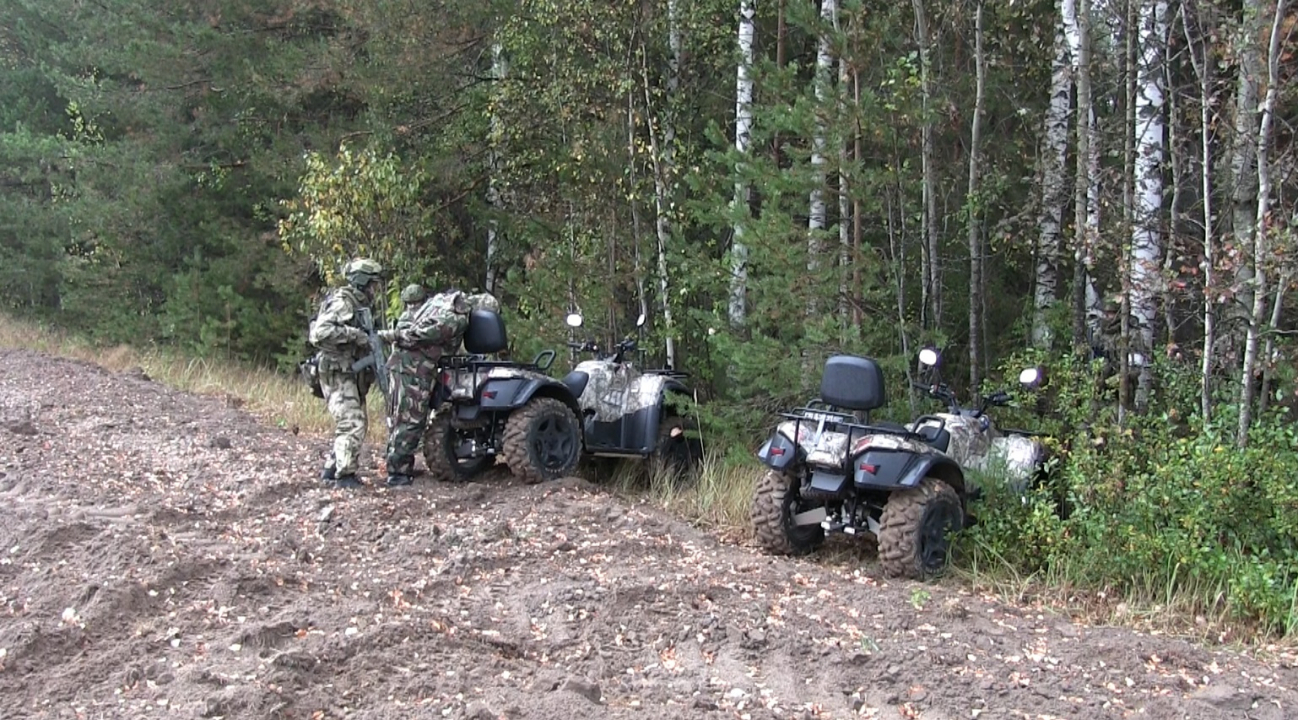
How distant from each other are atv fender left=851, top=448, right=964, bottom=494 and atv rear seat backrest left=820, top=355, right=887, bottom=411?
0.35 m

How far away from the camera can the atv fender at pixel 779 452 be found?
6880 mm

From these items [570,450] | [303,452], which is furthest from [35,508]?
[570,450]

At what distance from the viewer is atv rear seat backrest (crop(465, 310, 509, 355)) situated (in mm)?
8945

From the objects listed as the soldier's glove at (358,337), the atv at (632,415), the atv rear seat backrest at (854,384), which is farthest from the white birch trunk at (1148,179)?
the soldier's glove at (358,337)

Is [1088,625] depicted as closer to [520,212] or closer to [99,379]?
[520,212]

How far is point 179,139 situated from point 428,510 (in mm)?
14204

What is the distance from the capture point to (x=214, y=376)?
16.3 metres

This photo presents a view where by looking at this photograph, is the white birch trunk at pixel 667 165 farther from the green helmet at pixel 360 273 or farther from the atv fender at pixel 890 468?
the atv fender at pixel 890 468

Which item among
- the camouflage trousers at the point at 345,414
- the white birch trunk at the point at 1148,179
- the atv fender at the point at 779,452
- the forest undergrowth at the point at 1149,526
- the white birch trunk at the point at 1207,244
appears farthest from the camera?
the camouflage trousers at the point at 345,414

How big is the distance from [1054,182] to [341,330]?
5.42 m

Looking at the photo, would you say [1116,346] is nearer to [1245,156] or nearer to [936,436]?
[1245,156]

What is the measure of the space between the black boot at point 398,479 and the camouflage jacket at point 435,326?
3.02ft

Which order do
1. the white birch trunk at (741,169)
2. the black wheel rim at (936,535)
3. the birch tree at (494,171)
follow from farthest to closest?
1. the birch tree at (494,171)
2. the white birch trunk at (741,169)
3. the black wheel rim at (936,535)

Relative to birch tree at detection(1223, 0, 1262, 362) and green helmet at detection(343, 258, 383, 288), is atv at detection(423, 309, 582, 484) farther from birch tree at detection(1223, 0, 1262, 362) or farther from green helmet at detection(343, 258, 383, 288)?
birch tree at detection(1223, 0, 1262, 362)
